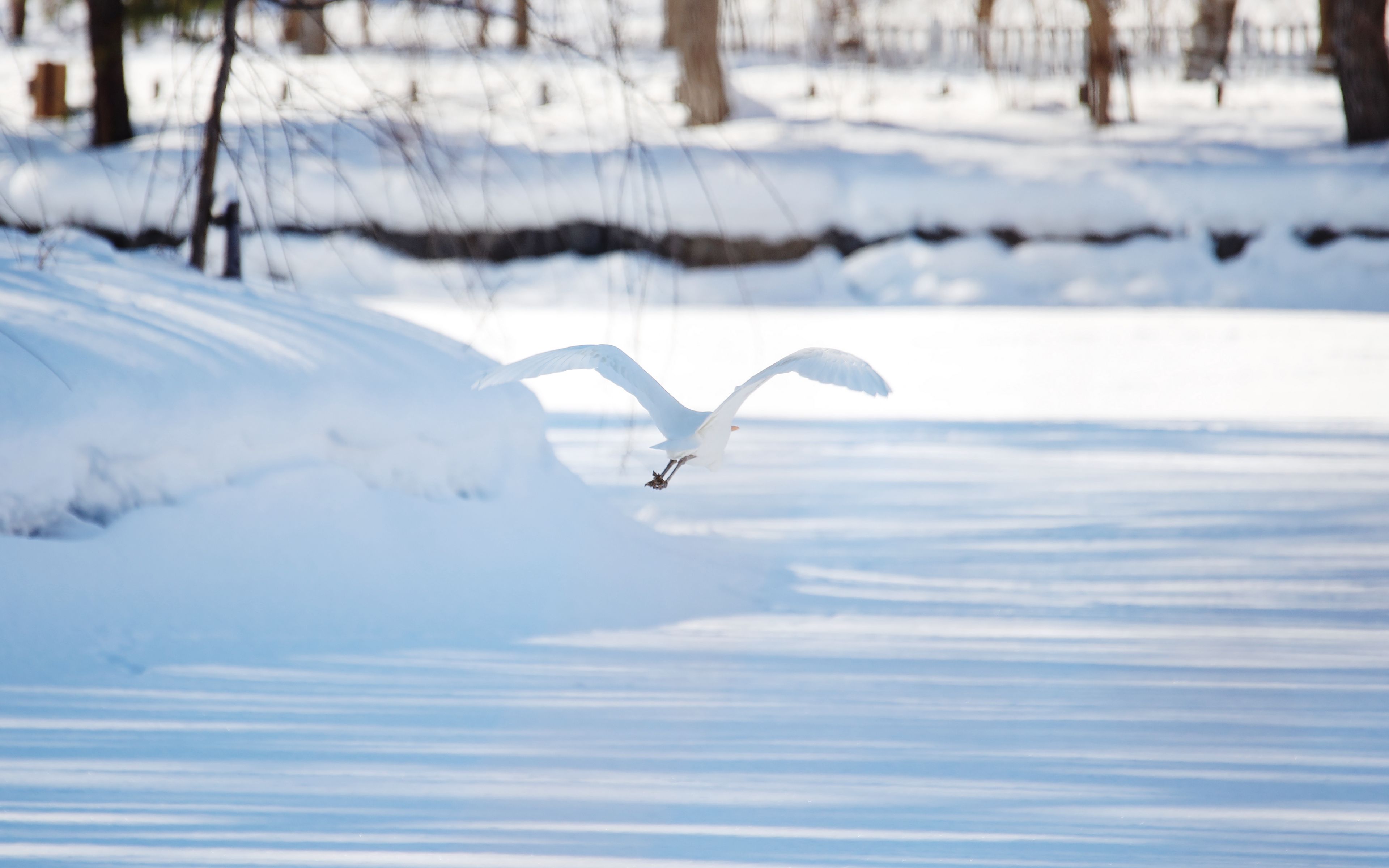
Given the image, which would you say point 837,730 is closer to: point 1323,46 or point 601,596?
point 601,596

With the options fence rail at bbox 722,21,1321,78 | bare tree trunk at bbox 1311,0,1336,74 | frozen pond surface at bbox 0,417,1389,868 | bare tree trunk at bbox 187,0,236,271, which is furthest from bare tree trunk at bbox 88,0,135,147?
bare tree trunk at bbox 1311,0,1336,74

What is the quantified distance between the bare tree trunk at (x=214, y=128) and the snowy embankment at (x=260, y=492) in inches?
9.9

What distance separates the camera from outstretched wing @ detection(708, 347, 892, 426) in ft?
8.37

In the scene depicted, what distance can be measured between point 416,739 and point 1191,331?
8948 millimetres

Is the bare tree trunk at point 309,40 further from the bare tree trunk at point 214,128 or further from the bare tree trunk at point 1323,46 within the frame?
the bare tree trunk at point 1323,46

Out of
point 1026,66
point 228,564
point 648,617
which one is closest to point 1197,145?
point 1026,66

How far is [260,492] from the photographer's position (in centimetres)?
428

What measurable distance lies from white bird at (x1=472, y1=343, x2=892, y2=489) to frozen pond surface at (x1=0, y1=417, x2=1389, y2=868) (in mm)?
657

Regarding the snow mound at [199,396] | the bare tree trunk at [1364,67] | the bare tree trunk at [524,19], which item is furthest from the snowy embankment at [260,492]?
the bare tree trunk at [1364,67]

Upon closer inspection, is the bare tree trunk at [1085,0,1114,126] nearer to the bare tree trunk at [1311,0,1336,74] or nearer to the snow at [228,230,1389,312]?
the snow at [228,230,1389,312]

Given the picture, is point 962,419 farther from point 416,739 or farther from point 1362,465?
point 416,739

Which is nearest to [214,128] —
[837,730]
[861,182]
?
[837,730]

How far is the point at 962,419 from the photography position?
7.96 metres

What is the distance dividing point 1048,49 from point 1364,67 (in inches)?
345
